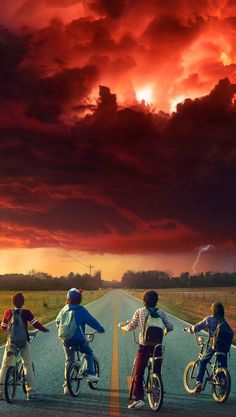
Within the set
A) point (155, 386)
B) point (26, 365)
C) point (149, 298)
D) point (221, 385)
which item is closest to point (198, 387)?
point (221, 385)

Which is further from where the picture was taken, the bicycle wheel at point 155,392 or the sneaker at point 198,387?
the sneaker at point 198,387

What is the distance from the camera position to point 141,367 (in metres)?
8.84

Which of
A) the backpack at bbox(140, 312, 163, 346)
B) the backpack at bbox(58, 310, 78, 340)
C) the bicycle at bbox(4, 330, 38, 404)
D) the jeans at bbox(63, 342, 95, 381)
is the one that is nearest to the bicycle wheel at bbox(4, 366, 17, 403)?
the bicycle at bbox(4, 330, 38, 404)

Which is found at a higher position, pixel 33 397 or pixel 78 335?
pixel 78 335

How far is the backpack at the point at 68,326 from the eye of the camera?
9555 millimetres

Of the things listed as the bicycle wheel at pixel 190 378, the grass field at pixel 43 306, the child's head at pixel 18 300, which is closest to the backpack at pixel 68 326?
the child's head at pixel 18 300

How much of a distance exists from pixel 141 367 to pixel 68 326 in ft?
4.93

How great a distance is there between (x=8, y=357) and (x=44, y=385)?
1.61m

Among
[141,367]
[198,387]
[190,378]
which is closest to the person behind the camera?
[141,367]

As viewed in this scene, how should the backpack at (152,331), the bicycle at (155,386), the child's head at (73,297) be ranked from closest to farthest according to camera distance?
the bicycle at (155,386) < the backpack at (152,331) < the child's head at (73,297)

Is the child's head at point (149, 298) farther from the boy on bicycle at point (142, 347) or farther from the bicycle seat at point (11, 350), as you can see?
the bicycle seat at point (11, 350)

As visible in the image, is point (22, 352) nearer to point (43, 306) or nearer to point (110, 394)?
point (110, 394)

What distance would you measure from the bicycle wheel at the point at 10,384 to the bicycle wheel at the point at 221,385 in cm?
333

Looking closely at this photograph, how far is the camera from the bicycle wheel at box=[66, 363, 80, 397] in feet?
30.7
